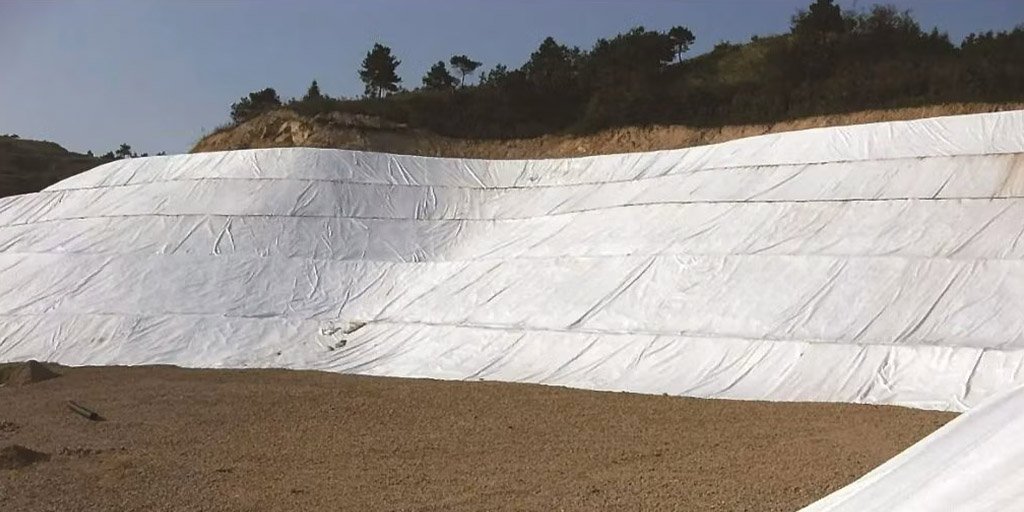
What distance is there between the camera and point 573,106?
3020 centimetres

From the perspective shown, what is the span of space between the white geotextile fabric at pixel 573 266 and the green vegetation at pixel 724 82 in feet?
15.9

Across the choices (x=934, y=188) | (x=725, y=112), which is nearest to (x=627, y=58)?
(x=725, y=112)

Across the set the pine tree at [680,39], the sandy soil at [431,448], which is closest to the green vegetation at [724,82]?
the pine tree at [680,39]

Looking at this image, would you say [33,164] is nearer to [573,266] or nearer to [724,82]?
[724,82]

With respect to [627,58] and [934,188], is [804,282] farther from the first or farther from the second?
[627,58]

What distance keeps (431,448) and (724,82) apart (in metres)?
20.8

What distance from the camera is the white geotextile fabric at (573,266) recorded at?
12758mm

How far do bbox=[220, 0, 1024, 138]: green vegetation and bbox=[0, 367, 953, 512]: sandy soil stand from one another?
1502cm

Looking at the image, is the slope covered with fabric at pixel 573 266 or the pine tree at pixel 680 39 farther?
the pine tree at pixel 680 39

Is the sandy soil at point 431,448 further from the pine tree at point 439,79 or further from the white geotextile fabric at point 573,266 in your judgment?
the pine tree at point 439,79

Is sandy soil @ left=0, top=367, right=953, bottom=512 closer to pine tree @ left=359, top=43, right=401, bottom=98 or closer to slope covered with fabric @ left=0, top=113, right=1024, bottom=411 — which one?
slope covered with fabric @ left=0, top=113, right=1024, bottom=411

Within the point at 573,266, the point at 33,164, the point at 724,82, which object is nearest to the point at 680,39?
the point at 724,82

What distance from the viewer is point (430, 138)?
28.9m

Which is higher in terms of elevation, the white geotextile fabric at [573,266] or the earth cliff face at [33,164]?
the earth cliff face at [33,164]
